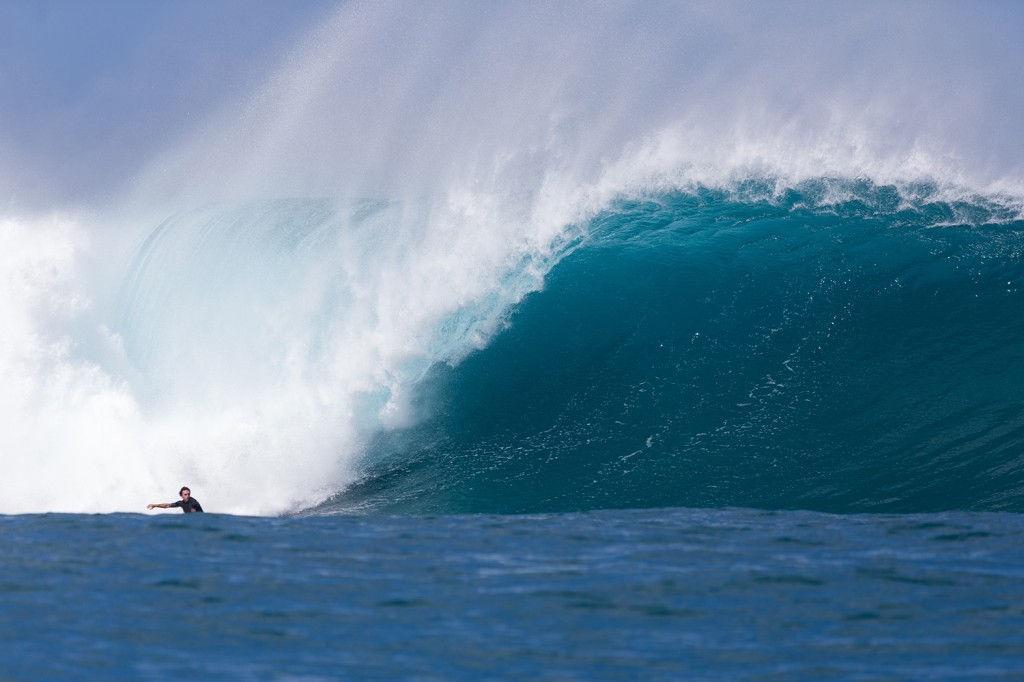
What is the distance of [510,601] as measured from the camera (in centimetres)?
651

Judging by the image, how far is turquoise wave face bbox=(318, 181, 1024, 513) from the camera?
11.7 metres

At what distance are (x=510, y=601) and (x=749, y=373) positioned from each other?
24.3 ft

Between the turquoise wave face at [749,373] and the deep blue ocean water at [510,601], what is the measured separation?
2.74 metres

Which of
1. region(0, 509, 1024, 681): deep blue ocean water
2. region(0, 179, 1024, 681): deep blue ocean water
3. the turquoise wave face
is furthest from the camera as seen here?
the turquoise wave face

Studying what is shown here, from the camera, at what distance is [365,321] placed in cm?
1494

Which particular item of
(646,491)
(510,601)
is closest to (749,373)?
(646,491)

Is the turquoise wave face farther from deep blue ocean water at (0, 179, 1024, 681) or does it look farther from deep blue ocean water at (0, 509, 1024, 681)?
deep blue ocean water at (0, 509, 1024, 681)

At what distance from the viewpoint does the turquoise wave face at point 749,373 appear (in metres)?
11.7

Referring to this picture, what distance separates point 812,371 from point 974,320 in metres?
2.41

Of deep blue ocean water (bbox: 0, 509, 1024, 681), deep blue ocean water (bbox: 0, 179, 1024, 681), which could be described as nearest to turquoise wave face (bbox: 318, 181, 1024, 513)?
deep blue ocean water (bbox: 0, 179, 1024, 681)

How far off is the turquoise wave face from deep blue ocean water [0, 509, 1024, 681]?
274cm

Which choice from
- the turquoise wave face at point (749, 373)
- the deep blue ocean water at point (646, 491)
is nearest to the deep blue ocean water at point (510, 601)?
the deep blue ocean water at point (646, 491)

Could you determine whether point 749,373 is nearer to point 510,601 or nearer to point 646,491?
point 646,491

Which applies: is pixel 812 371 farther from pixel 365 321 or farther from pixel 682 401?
pixel 365 321
